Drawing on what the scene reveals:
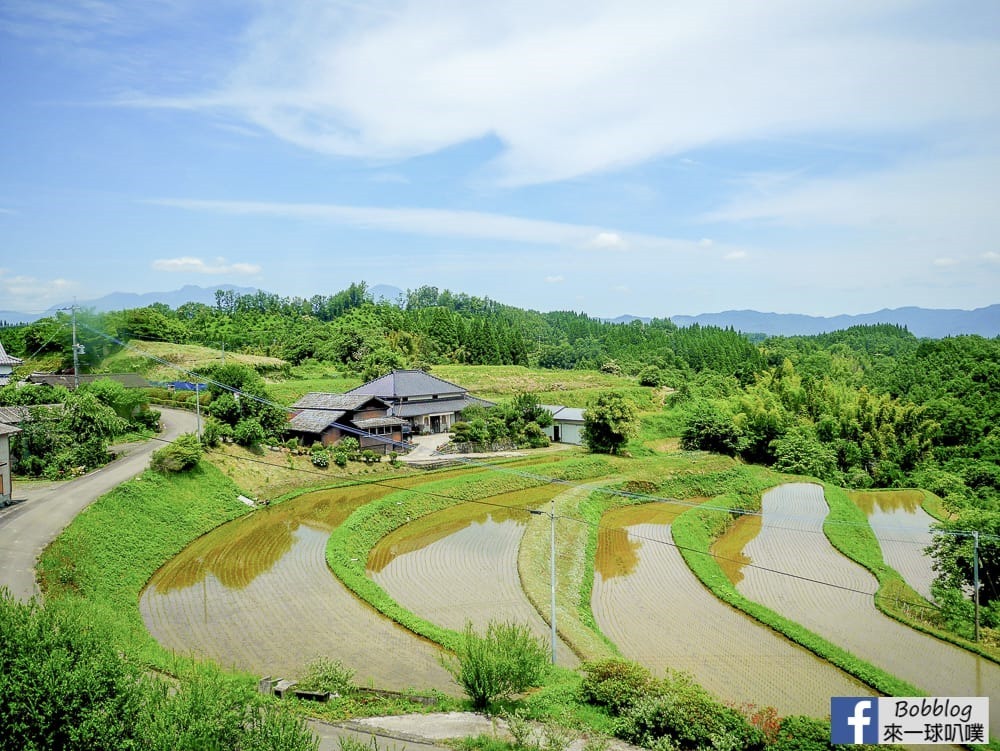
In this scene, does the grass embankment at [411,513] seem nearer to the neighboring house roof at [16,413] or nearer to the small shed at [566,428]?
the small shed at [566,428]

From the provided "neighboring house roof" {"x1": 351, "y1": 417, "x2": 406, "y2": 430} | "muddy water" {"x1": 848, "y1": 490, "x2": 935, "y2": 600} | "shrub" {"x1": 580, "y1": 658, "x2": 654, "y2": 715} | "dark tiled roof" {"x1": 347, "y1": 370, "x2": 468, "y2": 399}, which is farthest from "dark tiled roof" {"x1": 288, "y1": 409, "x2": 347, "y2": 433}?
"muddy water" {"x1": 848, "y1": 490, "x2": 935, "y2": 600}

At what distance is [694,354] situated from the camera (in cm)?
6762

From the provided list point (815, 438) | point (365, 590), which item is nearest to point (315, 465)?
point (365, 590)

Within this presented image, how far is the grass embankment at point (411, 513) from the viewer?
615 inches

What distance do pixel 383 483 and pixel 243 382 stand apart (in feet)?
30.1

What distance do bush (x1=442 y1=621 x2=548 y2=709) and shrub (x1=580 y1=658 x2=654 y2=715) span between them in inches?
37.5

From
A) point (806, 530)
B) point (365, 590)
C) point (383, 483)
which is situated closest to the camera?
point (365, 590)

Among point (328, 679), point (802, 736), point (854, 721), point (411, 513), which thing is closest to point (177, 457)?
point (411, 513)

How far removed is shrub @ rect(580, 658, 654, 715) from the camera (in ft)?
35.3

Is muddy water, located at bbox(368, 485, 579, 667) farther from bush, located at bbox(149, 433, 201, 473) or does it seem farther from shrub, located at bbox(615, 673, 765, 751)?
bush, located at bbox(149, 433, 201, 473)

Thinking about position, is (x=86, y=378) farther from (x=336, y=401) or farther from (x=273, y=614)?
(x=273, y=614)

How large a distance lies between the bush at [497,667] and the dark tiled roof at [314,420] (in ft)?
69.9

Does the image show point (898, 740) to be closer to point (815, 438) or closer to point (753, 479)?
point (753, 479)

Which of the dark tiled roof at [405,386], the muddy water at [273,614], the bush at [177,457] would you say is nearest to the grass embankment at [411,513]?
the muddy water at [273,614]
